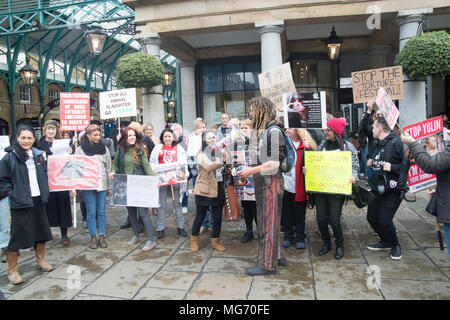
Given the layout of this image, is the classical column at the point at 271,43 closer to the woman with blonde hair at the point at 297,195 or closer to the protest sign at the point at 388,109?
the woman with blonde hair at the point at 297,195

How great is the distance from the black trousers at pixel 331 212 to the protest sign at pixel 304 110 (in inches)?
38.2

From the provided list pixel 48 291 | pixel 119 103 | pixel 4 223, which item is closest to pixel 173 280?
pixel 48 291

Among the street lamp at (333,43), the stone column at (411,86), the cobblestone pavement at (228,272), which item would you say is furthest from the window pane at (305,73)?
the cobblestone pavement at (228,272)

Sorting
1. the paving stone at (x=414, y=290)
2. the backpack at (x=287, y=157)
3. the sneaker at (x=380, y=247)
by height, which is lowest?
the paving stone at (x=414, y=290)

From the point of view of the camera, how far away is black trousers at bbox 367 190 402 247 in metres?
4.45

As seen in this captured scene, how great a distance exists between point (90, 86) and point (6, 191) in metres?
25.6

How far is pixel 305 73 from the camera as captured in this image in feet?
42.9

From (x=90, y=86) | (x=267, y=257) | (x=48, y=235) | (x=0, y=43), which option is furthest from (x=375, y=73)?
(x=90, y=86)

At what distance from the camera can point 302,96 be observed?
4.54m

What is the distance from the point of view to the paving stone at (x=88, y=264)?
432 centimetres

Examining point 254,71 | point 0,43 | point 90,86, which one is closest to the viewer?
point 254,71

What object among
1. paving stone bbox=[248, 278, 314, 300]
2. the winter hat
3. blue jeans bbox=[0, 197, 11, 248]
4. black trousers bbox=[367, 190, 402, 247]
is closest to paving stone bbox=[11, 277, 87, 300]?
blue jeans bbox=[0, 197, 11, 248]

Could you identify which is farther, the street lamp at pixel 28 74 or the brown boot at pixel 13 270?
the street lamp at pixel 28 74

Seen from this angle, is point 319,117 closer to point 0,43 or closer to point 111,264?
point 111,264
